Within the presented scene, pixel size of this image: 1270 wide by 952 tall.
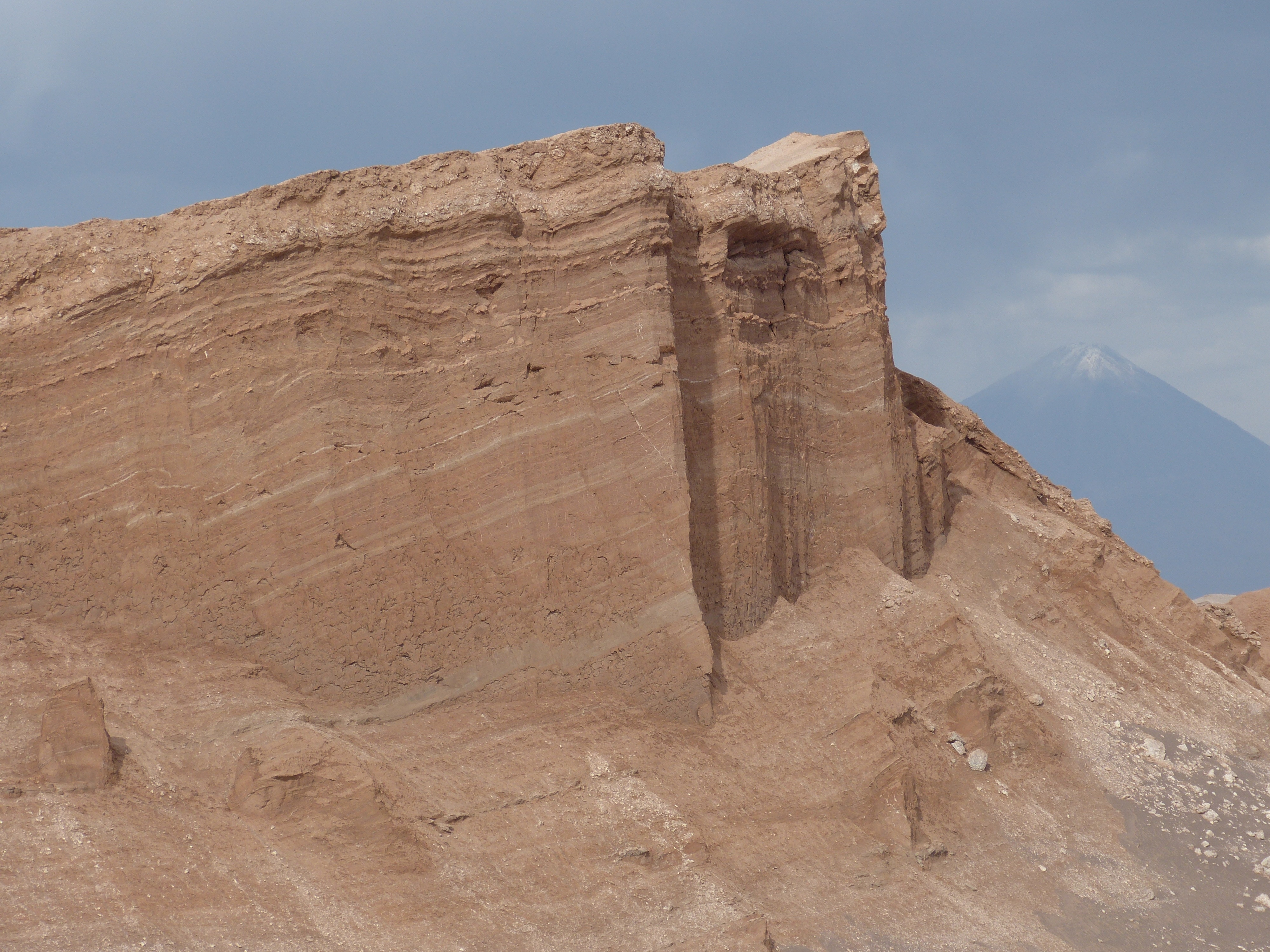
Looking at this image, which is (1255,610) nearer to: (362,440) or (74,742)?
(362,440)

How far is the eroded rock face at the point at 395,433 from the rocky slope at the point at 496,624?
0.12ft

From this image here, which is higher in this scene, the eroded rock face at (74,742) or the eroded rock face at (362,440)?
the eroded rock face at (362,440)

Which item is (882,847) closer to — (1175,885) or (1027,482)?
(1175,885)

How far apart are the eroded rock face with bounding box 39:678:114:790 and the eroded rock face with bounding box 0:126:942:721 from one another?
206 centimetres

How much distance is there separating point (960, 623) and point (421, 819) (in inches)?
300

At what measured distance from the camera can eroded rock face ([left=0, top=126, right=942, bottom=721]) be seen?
12.6m

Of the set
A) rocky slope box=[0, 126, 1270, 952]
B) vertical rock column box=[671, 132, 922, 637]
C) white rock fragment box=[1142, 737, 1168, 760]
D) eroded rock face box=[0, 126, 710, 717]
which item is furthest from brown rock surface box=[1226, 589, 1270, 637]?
eroded rock face box=[0, 126, 710, 717]

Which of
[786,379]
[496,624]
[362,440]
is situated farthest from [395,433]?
[786,379]

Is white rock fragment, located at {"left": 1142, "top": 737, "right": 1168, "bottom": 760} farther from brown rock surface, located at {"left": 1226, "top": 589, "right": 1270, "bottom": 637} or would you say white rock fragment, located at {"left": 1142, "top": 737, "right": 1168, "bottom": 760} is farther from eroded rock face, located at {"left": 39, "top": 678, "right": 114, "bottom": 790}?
eroded rock face, located at {"left": 39, "top": 678, "right": 114, "bottom": 790}

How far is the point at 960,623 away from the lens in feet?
51.6

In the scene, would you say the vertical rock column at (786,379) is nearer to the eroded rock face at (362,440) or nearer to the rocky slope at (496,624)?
the rocky slope at (496,624)

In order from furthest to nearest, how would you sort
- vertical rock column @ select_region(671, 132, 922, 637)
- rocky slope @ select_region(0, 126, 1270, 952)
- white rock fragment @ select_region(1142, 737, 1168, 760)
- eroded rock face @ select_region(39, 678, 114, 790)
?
1. white rock fragment @ select_region(1142, 737, 1168, 760)
2. vertical rock column @ select_region(671, 132, 922, 637)
3. rocky slope @ select_region(0, 126, 1270, 952)
4. eroded rock face @ select_region(39, 678, 114, 790)

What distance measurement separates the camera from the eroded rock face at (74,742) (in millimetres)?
10266

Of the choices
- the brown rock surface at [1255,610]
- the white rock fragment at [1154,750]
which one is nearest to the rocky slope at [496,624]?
the white rock fragment at [1154,750]
